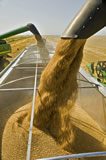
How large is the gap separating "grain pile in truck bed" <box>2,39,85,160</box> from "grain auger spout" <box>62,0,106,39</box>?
0.21 meters

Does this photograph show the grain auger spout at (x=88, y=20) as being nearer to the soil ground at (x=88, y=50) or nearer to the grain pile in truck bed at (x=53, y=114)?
the grain pile in truck bed at (x=53, y=114)

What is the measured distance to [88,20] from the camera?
116 centimetres

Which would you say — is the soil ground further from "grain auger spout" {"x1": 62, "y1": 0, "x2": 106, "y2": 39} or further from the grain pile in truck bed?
"grain auger spout" {"x1": 62, "y1": 0, "x2": 106, "y2": 39}


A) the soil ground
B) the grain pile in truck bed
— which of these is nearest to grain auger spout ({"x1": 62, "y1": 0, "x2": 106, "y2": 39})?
the grain pile in truck bed

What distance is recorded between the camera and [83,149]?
1951mm

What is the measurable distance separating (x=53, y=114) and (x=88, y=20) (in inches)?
49.5

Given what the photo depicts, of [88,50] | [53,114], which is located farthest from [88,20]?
[88,50]

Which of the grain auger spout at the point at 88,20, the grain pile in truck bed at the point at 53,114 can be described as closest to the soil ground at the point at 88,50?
the grain pile in truck bed at the point at 53,114

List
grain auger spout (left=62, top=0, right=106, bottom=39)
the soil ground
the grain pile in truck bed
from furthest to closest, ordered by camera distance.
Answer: the soil ground → the grain pile in truck bed → grain auger spout (left=62, top=0, right=106, bottom=39)

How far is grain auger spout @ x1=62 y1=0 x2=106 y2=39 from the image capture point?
Result: 1123 mm

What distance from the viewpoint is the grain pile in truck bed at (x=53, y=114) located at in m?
1.62

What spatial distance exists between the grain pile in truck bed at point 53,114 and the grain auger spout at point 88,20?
0.21 m

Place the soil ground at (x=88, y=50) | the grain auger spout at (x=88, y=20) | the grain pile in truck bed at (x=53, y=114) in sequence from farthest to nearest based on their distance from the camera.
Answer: the soil ground at (x=88, y=50), the grain pile in truck bed at (x=53, y=114), the grain auger spout at (x=88, y=20)

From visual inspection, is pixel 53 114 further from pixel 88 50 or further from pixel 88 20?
pixel 88 50
